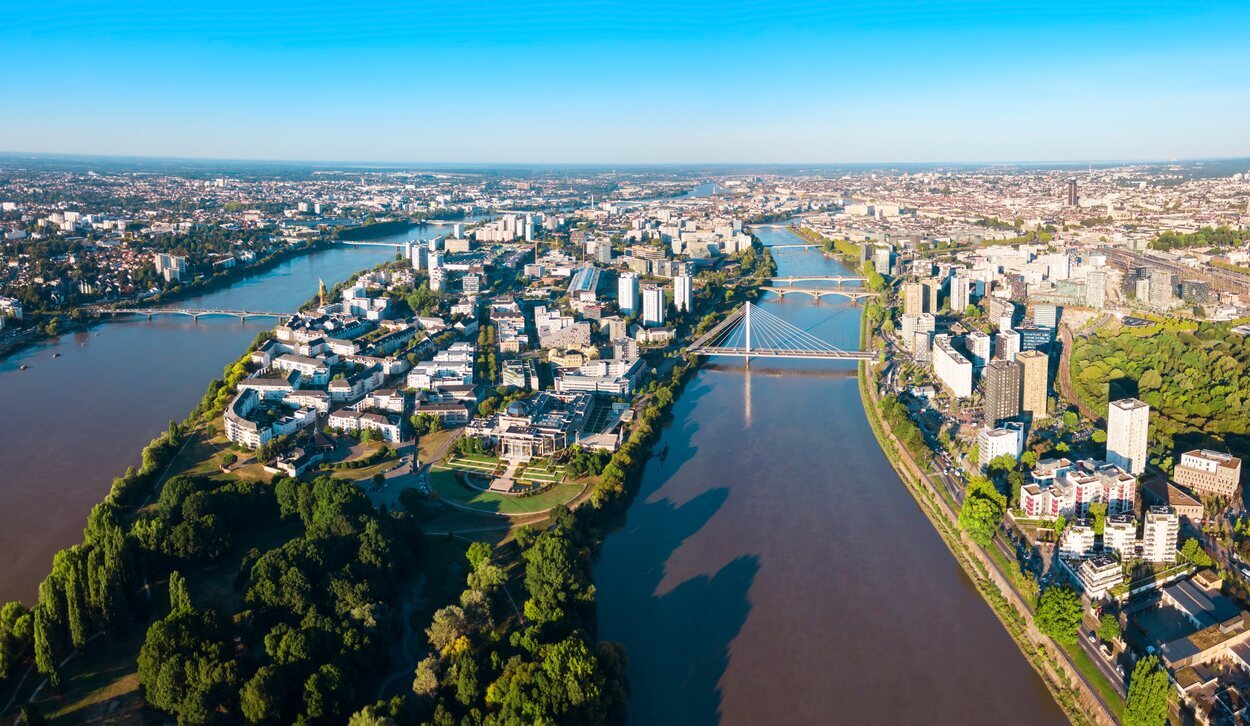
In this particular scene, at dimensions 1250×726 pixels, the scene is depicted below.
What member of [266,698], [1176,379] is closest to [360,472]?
[266,698]

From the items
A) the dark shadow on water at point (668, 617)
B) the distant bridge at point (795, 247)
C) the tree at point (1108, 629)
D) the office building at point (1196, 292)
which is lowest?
the dark shadow on water at point (668, 617)

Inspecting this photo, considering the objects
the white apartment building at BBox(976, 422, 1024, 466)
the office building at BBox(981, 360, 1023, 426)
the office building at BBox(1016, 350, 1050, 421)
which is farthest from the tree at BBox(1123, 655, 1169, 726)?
the office building at BBox(1016, 350, 1050, 421)

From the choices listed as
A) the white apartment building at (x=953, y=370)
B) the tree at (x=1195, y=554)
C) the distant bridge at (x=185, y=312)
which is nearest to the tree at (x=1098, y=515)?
the tree at (x=1195, y=554)

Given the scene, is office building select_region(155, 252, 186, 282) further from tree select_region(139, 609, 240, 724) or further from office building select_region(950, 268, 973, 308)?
office building select_region(950, 268, 973, 308)

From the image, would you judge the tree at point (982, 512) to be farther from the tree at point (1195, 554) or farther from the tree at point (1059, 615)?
the tree at point (1195, 554)

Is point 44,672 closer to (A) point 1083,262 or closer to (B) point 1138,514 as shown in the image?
(B) point 1138,514

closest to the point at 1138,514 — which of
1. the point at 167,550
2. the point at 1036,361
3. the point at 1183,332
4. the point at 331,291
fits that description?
the point at 1036,361
